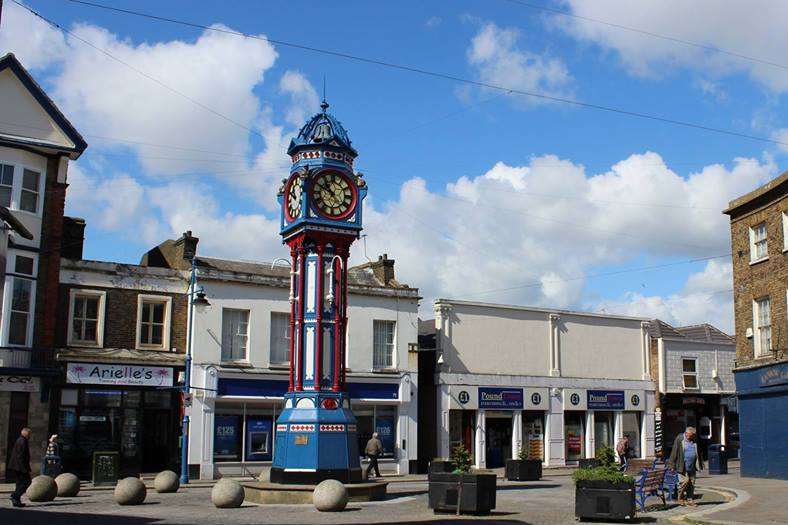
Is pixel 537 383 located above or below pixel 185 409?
above

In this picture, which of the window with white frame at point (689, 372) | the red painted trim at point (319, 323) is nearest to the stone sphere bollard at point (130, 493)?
the red painted trim at point (319, 323)

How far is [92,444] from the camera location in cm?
3175

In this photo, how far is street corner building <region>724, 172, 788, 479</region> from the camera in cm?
2916

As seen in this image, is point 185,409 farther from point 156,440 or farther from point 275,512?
point 275,512

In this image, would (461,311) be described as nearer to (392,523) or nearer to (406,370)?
(406,370)

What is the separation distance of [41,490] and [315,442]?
20.5 feet

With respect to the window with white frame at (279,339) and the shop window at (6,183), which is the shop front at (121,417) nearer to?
the window with white frame at (279,339)

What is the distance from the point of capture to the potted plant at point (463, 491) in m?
18.1

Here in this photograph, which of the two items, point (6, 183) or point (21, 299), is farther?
point (6, 183)

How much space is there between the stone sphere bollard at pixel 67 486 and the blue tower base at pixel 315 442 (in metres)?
4.91

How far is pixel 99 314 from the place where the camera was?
32094 mm

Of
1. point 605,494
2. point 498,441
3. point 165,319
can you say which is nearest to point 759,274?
point 498,441

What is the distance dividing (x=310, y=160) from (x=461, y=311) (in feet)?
57.4

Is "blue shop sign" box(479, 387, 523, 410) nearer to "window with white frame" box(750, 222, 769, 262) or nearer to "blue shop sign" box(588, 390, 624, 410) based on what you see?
"blue shop sign" box(588, 390, 624, 410)
